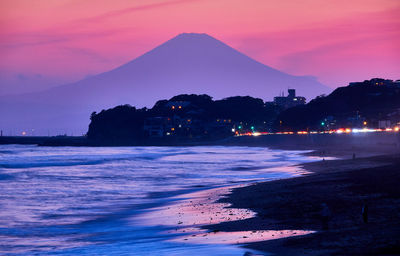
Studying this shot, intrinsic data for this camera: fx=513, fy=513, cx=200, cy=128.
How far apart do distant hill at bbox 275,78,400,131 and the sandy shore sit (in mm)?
129382

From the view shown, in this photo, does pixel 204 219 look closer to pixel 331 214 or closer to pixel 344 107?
pixel 331 214

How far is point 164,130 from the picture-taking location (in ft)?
577

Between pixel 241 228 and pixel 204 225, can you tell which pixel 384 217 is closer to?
pixel 241 228

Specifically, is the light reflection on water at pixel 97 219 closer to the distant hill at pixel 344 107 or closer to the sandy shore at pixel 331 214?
the sandy shore at pixel 331 214

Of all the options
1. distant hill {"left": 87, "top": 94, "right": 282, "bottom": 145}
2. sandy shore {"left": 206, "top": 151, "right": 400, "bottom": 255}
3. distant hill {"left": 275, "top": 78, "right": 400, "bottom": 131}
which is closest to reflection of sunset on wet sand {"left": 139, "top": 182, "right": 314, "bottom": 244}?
sandy shore {"left": 206, "top": 151, "right": 400, "bottom": 255}

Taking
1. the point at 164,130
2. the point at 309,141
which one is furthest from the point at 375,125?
the point at 164,130

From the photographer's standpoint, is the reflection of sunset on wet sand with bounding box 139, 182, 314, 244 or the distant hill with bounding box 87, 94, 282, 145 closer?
the reflection of sunset on wet sand with bounding box 139, 182, 314, 244

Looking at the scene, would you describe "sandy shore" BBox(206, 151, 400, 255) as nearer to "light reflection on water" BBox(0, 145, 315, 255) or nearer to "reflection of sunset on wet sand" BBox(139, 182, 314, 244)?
"reflection of sunset on wet sand" BBox(139, 182, 314, 244)

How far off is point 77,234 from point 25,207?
8.86 metres

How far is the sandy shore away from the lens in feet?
37.1

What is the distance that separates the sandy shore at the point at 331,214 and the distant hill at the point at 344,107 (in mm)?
129382

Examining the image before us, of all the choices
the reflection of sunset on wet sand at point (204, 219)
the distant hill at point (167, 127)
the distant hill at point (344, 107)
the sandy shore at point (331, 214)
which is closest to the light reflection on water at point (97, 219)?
the reflection of sunset on wet sand at point (204, 219)

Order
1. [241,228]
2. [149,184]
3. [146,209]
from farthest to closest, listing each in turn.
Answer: [149,184], [146,209], [241,228]

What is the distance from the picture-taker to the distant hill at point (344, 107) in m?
160
